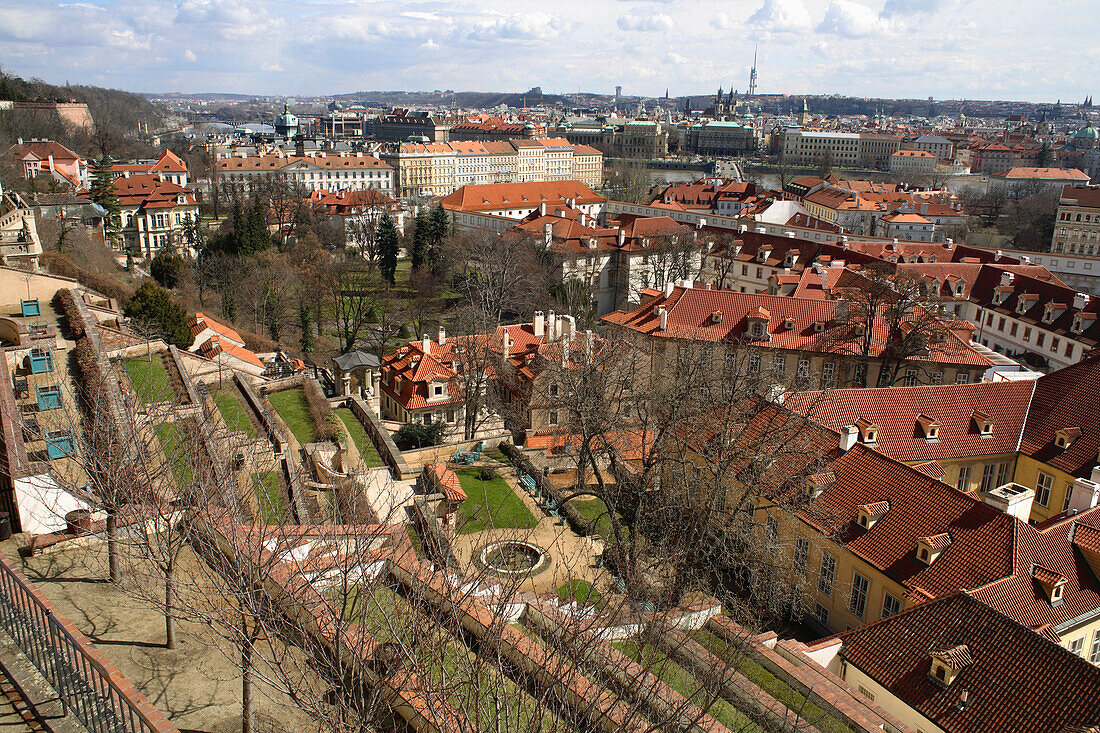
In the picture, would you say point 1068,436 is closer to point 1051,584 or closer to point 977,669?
point 1051,584

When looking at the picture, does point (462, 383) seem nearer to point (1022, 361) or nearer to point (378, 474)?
point (378, 474)

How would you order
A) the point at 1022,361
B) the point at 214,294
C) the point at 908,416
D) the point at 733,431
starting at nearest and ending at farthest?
the point at 733,431, the point at 908,416, the point at 1022,361, the point at 214,294

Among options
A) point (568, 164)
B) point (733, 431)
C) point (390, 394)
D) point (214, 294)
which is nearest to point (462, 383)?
point (390, 394)

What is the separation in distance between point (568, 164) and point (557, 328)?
107558mm

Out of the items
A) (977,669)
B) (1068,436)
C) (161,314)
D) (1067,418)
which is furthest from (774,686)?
(161,314)

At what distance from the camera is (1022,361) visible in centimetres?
3722

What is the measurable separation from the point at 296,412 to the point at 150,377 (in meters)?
5.25

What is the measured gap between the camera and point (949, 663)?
13.0m

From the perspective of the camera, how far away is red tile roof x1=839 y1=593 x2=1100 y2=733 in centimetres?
1202

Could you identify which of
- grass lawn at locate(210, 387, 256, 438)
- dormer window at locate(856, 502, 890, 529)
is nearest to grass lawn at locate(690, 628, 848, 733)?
dormer window at locate(856, 502, 890, 529)

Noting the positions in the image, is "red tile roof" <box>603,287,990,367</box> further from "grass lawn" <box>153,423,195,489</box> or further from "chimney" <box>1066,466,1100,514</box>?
"grass lawn" <box>153,423,195,489</box>

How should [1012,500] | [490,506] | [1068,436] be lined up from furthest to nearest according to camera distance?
[490,506], [1068,436], [1012,500]

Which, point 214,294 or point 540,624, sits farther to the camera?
point 214,294

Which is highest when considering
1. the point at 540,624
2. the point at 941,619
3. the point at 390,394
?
the point at 540,624
